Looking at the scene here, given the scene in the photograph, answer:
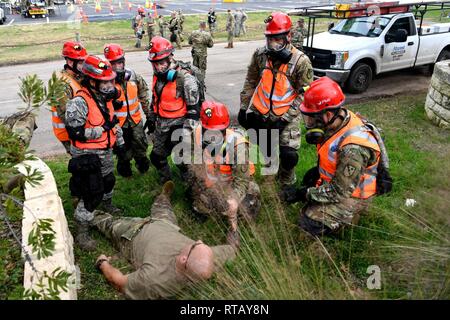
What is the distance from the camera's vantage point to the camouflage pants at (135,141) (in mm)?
5592

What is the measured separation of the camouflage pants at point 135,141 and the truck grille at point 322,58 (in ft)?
17.8

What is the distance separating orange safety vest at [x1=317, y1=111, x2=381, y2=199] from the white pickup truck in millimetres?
6122

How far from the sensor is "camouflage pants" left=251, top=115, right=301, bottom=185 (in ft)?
16.8

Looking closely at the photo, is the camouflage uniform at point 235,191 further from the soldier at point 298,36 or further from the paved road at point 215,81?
the soldier at point 298,36

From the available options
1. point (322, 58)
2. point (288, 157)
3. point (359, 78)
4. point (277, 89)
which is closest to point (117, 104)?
point (277, 89)

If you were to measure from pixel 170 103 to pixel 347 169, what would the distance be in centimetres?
259

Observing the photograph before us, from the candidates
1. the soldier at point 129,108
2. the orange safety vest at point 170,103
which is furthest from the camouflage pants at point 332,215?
the soldier at point 129,108

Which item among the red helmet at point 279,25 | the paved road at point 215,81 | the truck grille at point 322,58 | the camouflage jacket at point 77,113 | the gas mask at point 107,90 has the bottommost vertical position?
the paved road at point 215,81

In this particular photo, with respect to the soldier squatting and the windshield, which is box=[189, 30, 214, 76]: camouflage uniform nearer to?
the windshield

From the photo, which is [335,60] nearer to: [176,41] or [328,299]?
[328,299]

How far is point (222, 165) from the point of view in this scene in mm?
4523

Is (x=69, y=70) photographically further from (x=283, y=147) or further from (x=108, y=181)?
(x=283, y=147)
